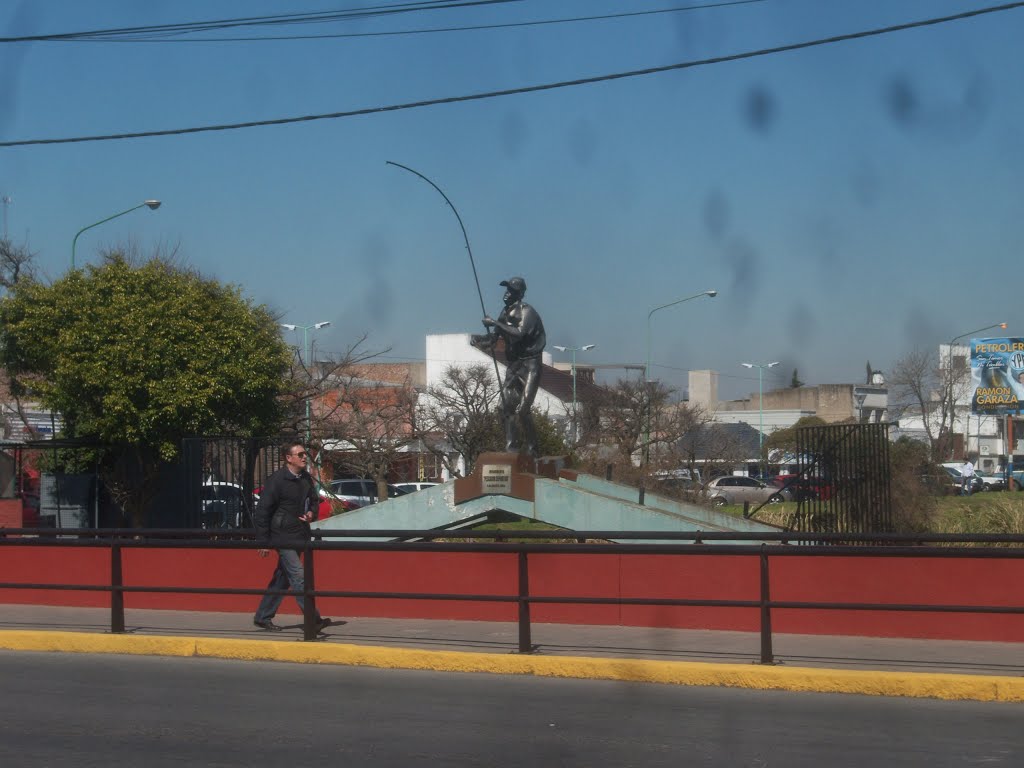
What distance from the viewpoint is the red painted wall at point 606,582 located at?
1084 centimetres

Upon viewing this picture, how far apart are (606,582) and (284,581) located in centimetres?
319

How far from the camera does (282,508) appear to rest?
11.6m

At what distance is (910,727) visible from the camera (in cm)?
788

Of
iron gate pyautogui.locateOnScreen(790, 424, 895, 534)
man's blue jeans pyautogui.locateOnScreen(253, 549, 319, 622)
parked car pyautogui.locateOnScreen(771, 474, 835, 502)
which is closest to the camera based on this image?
man's blue jeans pyautogui.locateOnScreen(253, 549, 319, 622)

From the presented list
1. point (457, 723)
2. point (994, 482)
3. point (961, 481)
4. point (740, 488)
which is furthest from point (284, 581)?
point (994, 482)

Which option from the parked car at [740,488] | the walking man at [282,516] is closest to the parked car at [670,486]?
the walking man at [282,516]

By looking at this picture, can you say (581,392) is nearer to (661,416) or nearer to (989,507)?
(661,416)

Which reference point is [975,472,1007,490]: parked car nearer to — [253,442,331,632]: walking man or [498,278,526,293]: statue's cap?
[498,278,526,293]: statue's cap

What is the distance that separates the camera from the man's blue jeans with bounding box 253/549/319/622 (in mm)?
11164

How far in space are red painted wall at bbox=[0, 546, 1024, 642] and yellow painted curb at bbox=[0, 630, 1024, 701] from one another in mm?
1447

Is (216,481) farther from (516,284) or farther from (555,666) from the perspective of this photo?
(555,666)

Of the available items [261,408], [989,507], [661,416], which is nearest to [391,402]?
[661,416]

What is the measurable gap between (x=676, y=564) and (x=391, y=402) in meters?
36.0

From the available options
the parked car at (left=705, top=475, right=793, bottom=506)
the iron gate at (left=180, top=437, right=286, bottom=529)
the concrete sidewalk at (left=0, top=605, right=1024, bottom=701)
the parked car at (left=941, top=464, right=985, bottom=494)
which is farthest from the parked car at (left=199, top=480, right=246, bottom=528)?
the parked car at (left=941, top=464, right=985, bottom=494)
